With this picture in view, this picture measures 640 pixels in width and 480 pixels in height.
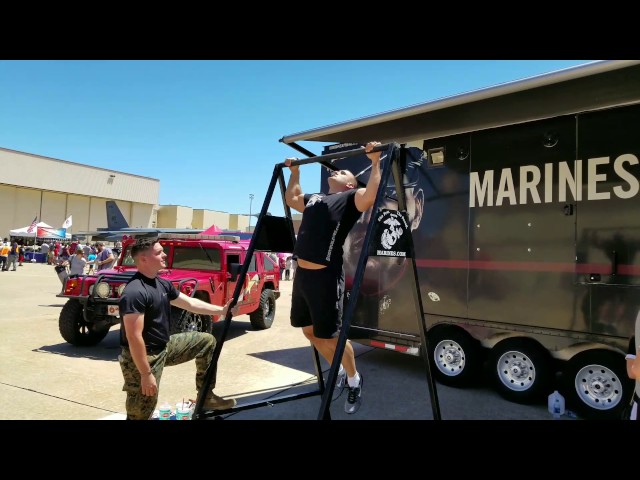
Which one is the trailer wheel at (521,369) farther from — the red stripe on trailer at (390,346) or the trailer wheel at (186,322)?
the trailer wheel at (186,322)

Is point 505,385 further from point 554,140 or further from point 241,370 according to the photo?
point 241,370

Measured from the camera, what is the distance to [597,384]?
3805 millimetres

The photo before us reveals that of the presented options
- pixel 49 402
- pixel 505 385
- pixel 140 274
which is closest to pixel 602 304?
pixel 505 385

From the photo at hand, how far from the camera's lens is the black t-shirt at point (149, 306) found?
2.71 meters

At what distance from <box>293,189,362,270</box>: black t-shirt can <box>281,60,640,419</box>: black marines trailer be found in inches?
22.7

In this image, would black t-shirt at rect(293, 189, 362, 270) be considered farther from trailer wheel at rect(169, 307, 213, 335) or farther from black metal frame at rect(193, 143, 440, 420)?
trailer wheel at rect(169, 307, 213, 335)

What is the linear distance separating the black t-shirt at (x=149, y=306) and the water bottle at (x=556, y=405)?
12.3 ft

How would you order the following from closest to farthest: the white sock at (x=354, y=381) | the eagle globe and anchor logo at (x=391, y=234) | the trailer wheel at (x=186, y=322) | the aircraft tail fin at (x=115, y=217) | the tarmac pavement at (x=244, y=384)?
the eagle globe and anchor logo at (x=391, y=234)
the white sock at (x=354, y=381)
the tarmac pavement at (x=244, y=384)
the trailer wheel at (x=186, y=322)
the aircraft tail fin at (x=115, y=217)

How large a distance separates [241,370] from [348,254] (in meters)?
2.18

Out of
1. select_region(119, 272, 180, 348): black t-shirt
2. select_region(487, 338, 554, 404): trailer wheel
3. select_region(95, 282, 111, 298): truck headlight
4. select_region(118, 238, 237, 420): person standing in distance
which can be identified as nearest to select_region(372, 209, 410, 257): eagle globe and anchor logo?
select_region(118, 238, 237, 420): person standing in distance

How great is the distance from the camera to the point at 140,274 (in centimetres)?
296

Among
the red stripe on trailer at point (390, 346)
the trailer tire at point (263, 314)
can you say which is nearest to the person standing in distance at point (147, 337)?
the red stripe on trailer at point (390, 346)

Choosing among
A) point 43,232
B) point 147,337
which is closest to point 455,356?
point 147,337
